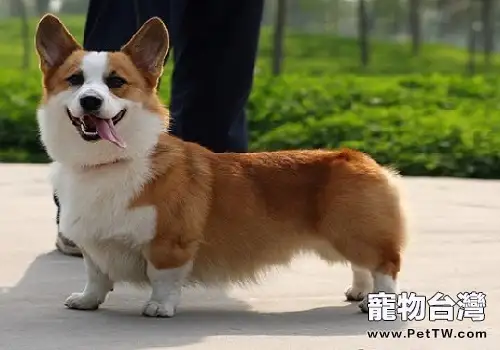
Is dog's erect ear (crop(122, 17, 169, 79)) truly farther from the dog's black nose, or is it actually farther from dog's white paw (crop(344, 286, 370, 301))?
dog's white paw (crop(344, 286, 370, 301))

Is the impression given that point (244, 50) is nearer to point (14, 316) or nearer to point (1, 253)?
point (1, 253)

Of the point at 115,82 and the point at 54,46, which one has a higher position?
the point at 54,46

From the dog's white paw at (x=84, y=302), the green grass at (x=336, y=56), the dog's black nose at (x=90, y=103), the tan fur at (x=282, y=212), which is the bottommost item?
the green grass at (x=336, y=56)

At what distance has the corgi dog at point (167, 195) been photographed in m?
3.60

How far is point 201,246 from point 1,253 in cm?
142

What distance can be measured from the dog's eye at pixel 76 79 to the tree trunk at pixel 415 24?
1701 cm

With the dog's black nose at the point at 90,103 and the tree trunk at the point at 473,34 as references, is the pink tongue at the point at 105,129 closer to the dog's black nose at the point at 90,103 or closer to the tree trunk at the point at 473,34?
the dog's black nose at the point at 90,103

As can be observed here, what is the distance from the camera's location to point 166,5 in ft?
15.4

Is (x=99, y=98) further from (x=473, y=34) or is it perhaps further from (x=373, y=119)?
(x=473, y=34)

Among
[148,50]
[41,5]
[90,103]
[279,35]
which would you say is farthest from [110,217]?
[41,5]

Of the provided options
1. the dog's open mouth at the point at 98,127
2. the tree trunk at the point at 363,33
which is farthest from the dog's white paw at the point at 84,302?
the tree trunk at the point at 363,33

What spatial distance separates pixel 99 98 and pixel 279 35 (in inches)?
442

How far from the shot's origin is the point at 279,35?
47.5ft

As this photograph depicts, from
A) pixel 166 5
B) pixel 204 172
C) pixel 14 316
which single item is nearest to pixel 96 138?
pixel 204 172
